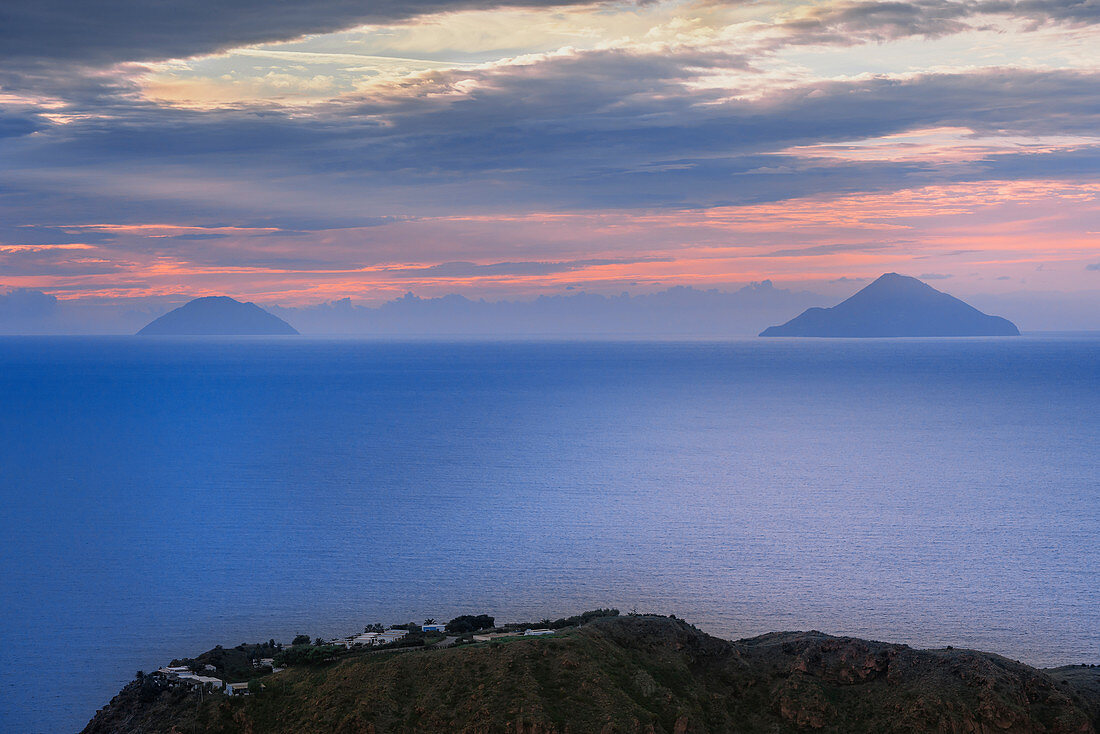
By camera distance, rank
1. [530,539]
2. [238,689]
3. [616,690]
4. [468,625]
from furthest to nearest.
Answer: [530,539] → [468,625] → [238,689] → [616,690]

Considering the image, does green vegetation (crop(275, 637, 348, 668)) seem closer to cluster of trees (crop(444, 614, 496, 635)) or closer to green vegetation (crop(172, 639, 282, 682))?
green vegetation (crop(172, 639, 282, 682))

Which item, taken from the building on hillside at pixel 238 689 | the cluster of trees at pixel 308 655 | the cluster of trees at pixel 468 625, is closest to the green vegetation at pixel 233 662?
the cluster of trees at pixel 308 655

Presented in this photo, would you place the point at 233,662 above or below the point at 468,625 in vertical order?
below

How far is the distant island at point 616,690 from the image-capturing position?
4212cm

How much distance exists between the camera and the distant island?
4212 cm

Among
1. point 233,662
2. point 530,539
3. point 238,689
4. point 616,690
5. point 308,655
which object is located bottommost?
point 530,539

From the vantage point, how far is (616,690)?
43250 mm

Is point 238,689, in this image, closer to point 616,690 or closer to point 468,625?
point 468,625

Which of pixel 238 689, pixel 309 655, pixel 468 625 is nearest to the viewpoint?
pixel 238 689

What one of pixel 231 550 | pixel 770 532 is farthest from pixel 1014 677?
pixel 231 550

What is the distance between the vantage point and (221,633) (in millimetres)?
65312

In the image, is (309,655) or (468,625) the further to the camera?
(468,625)

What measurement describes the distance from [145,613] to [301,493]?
4348 centimetres

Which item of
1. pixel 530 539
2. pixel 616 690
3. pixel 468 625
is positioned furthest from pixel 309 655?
pixel 530 539
